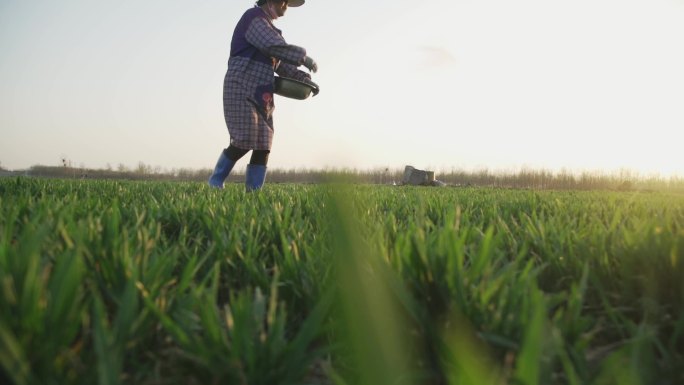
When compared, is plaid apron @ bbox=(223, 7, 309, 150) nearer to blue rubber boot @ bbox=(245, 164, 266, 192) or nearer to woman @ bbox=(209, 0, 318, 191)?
woman @ bbox=(209, 0, 318, 191)

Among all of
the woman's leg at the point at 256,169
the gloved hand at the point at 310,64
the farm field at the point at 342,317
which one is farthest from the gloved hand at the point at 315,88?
the farm field at the point at 342,317

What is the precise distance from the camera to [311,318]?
2.28 ft

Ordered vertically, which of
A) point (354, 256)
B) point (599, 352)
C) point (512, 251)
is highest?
point (354, 256)

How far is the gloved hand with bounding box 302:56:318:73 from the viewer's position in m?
4.69

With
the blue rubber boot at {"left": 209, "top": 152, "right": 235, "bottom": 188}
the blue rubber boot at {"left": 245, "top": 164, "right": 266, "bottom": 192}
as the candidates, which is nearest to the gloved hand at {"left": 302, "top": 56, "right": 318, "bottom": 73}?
the blue rubber boot at {"left": 245, "top": 164, "right": 266, "bottom": 192}

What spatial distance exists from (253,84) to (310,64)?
25.2 inches

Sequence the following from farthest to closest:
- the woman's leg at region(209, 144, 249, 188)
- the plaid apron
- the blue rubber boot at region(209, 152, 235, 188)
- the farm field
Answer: the blue rubber boot at region(209, 152, 235, 188), the woman's leg at region(209, 144, 249, 188), the plaid apron, the farm field

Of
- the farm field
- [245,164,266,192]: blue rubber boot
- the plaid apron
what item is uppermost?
the plaid apron

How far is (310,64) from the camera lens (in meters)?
4.75

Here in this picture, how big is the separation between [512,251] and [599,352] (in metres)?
0.56

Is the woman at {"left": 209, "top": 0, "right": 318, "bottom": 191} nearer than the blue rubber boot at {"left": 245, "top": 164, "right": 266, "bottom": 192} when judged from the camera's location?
Yes

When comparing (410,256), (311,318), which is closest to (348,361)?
(311,318)

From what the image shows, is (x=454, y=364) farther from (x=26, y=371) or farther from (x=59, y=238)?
(x=59, y=238)

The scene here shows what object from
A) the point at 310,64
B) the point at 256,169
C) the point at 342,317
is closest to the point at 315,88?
the point at 310,64
